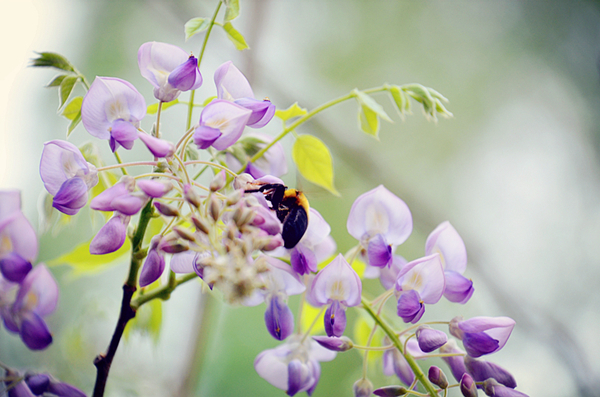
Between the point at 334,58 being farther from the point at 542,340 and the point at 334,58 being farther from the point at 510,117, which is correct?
the point at 542,340

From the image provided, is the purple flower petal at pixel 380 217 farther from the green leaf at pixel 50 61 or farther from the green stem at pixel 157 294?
the green leaf at pixel 50 61

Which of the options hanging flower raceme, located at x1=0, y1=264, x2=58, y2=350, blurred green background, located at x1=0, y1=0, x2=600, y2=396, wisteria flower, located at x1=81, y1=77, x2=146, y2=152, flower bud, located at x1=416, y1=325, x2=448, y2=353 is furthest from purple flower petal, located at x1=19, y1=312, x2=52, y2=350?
blurred green background, located at x1=0, y1=0, x2=600, y2=396

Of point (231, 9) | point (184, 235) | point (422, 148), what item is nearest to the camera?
point (184, 235)

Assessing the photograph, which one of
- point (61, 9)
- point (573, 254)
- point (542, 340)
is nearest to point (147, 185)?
point (542, 340)

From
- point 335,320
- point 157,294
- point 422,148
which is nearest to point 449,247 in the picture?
point 335,320

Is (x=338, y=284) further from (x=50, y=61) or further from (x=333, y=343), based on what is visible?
(x=50, y=61)

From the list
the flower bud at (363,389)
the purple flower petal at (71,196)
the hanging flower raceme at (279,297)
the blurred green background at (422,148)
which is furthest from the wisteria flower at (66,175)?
the blurred green background at (422,148)
